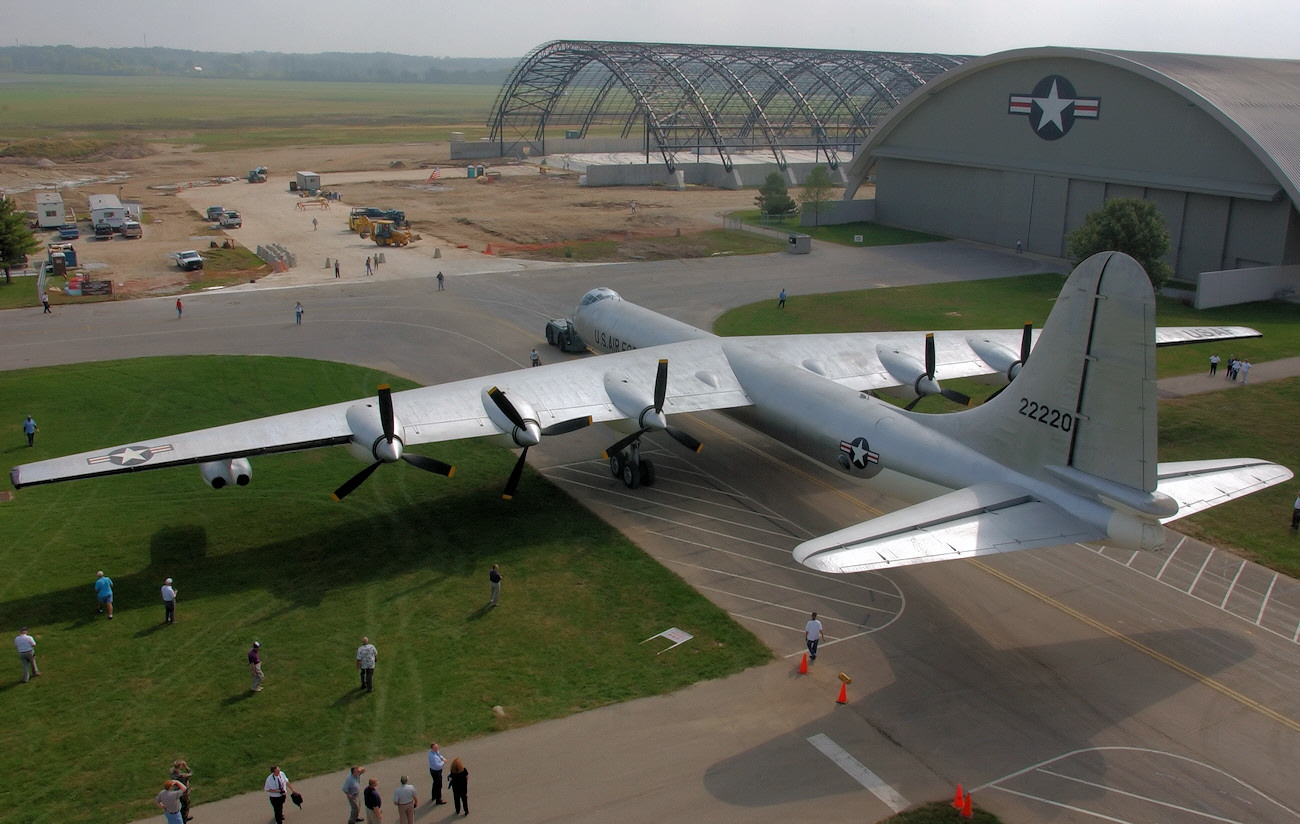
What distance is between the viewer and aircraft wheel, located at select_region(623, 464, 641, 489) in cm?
3484

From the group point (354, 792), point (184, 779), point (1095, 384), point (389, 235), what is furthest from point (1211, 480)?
point (389, 235)

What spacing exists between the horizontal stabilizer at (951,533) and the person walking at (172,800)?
43.2ft

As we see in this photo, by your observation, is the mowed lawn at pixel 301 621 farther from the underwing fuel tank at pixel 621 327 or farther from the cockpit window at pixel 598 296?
the cockpit window at pixel 598 296

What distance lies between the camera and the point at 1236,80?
70500mm

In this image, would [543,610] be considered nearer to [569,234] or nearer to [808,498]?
[808,498]

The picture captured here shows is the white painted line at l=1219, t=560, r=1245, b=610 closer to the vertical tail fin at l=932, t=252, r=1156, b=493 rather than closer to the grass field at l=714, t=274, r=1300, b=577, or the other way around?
the grass field at l=714, t=274, r=1300, b=577

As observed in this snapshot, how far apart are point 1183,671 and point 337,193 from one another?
109m

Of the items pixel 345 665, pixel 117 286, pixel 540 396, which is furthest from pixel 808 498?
pixel 117 286

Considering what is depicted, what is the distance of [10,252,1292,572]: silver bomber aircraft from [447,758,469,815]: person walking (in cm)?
841

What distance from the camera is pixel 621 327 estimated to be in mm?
43906

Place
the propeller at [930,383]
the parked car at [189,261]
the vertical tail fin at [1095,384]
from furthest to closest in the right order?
the parked car at [189,261]
the propeller at [930,383]
the vertical tail fin at [1095,384]

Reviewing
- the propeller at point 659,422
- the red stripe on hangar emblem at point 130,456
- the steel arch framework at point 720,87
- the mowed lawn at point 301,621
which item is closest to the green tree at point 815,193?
the steel arch framework at point 720,87

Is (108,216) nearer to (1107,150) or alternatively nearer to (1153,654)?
(1107,150)

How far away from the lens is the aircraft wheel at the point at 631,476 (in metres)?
34.8
